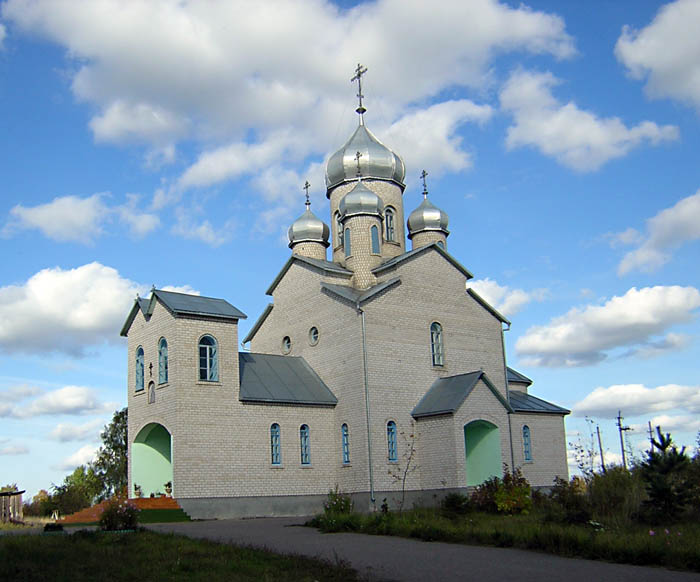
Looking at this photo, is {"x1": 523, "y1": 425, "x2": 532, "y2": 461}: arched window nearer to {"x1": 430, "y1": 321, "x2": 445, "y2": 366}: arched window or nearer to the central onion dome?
{"x1": 430, "y1": 321, "x2": 445, "y2": 366}: arched window

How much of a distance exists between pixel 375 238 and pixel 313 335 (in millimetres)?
3993

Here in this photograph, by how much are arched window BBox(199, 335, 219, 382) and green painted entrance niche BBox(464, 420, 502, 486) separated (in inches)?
296

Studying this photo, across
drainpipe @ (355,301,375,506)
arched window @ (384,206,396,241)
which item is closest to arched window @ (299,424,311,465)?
drainpipe @ (355,301,375,506)

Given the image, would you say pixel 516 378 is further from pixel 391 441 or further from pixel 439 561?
pixel 439 561

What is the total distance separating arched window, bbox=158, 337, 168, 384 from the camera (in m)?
20.7

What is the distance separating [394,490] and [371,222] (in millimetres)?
8906

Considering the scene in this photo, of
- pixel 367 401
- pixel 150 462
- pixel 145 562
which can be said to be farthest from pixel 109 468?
pixel 145 562

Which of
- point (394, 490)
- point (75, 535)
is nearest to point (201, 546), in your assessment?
point (75, 535)

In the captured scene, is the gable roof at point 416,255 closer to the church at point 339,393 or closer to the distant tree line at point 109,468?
the church at point 339,393

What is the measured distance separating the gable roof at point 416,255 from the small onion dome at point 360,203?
5.94ft

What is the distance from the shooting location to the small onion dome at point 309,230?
27344mm

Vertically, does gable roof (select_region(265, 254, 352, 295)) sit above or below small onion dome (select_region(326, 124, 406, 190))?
below

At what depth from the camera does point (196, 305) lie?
2078 cm

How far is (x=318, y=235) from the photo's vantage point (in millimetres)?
27375
